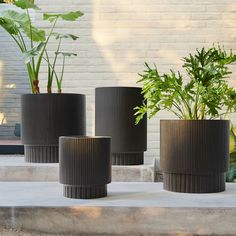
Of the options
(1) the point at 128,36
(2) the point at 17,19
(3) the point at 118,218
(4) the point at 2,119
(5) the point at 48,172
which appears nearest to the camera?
(3) the point at 118,218

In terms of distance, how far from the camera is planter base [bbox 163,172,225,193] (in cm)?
185

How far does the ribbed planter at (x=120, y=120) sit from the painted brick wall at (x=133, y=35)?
109cm

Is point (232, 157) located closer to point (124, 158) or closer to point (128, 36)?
point (124, 158)

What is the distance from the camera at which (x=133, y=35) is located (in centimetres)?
359

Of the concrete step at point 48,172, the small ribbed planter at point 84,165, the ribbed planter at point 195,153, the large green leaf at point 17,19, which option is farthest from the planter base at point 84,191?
the large green leaf at point 17,19

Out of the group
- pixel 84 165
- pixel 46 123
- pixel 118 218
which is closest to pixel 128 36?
pixel 46 123

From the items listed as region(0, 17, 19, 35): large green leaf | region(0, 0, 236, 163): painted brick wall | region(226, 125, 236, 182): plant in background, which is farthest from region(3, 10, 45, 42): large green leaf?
region(226, 125, 236, 182): plant in background

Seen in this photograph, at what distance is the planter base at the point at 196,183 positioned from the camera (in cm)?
185

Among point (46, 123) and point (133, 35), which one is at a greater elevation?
point (133, 35)

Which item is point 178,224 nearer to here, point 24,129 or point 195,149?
point 195,149

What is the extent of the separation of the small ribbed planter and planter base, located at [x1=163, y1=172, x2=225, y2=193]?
29 centimetres

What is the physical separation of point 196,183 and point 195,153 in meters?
0.12

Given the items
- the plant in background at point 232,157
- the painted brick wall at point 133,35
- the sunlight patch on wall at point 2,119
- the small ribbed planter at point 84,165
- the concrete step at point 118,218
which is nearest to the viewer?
the concrete step at point 118,218

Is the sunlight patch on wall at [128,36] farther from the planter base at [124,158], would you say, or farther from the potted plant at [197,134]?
the potted plant at [197,134]
